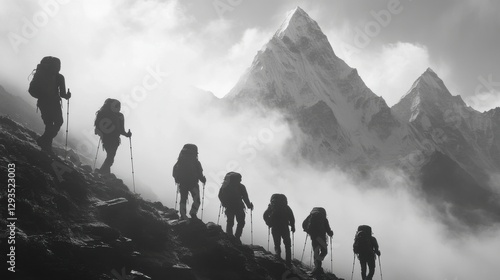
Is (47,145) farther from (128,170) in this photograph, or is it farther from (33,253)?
(128,170)

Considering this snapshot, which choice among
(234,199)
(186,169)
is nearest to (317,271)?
(234,199)

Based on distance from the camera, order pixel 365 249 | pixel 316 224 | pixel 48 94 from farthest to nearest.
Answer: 1. pixel 365 249
2. pixel 316 224
3. pixel 48 94

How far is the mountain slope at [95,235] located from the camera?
32.8 ft

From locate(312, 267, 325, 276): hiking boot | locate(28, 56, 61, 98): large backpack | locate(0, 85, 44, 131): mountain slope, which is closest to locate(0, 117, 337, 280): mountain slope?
locate(28, 56, 61, 98): large backpack

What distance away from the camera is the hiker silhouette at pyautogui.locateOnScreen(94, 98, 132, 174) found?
17.0 m

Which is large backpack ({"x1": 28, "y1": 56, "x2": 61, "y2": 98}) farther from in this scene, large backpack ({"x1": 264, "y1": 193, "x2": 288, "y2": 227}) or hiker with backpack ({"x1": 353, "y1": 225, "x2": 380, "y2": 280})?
hiker with backpack ({"x1": 353, "y1": 225, "x2": 380, "y2": 280})

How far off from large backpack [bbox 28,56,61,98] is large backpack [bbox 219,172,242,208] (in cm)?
693

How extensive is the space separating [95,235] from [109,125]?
6.36m

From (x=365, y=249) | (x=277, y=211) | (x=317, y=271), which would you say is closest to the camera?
(x=277, y=211)

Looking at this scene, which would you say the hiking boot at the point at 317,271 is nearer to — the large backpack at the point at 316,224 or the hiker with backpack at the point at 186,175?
the large backpack at the point at 316,224

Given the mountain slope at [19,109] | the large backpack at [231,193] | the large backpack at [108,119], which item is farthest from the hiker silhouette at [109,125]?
the mountain slope at [19,109]

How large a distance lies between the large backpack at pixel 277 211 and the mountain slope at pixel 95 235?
158 cm

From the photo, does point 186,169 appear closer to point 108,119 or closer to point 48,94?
point 108,119

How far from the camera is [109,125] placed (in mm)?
17125
